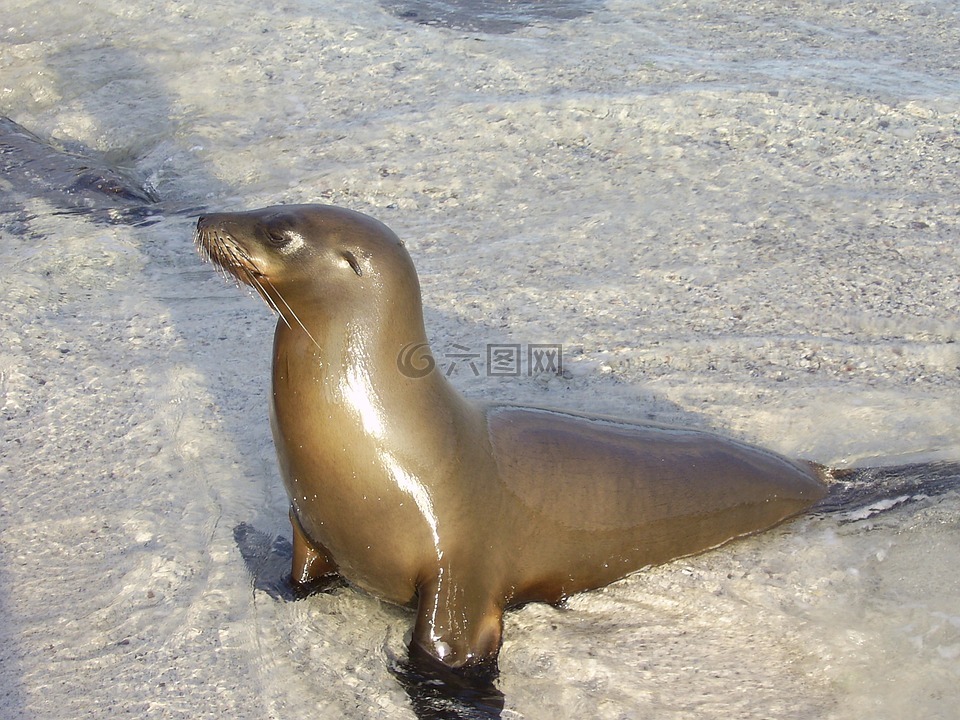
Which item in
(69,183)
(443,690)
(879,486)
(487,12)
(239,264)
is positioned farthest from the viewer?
(487,12)

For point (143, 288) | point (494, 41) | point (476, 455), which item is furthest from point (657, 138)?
point (476, 455)

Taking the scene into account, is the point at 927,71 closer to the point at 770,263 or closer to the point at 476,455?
the point at 770,263

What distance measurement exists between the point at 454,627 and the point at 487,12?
624 centimetres

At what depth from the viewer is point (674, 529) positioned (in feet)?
11.9

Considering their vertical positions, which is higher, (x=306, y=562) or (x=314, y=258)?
(x=314, y=258)

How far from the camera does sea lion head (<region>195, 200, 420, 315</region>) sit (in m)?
3.16

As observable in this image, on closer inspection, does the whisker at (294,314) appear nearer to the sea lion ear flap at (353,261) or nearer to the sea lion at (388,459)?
the sea lion at (388,459)

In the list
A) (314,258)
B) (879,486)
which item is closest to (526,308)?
(879,486)

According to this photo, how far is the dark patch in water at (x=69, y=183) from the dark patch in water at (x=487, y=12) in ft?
8.91

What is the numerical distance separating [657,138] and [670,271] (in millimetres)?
1393

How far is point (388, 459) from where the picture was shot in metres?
3.12
